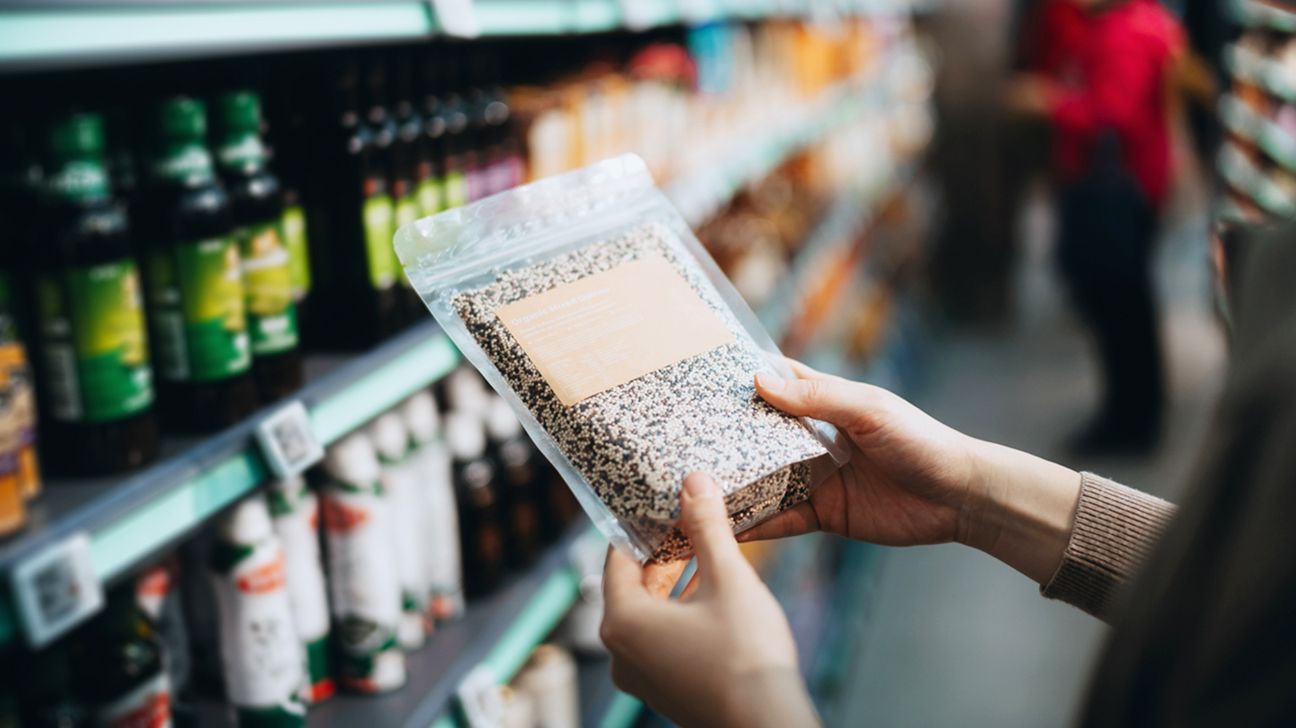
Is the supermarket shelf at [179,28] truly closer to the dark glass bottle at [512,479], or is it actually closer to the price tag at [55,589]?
the price tag at [55,589]

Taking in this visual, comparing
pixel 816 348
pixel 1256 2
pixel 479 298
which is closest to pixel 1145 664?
pixel 479 298

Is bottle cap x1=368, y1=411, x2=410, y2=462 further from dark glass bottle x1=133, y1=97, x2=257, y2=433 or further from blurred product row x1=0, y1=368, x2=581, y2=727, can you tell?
dark glass bottle x1=133, y1=97, x2=257, y2=433

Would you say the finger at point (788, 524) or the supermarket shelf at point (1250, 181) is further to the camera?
the supermarket shelf at point (1250, 181)

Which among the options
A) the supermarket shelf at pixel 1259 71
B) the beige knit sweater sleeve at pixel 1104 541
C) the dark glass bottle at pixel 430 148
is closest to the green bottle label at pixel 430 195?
the dark glass bottle at pixel 430 148

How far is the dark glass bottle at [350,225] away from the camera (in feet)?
4.09

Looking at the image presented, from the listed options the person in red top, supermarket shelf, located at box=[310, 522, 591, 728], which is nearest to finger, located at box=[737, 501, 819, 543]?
supermarket shelf, located at box=[310, 522, 591, 728]

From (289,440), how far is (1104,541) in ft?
2.69

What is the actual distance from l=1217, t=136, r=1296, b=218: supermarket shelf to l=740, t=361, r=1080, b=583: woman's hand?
5.01 meters

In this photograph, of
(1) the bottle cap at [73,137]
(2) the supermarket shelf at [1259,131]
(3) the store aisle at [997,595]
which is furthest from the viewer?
(2) the supermarket shelf at [1259,131]

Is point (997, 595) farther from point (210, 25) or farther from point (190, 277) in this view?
point (210, 25)

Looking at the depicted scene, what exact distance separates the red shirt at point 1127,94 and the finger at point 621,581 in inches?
154

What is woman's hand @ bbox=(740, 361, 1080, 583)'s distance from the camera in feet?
3.47

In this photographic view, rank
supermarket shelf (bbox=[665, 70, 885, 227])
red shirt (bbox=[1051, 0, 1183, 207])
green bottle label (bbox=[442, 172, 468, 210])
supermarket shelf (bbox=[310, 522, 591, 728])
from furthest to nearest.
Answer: red shirt (bbox=[1051, 0, 1183, 207]) → supermarket shelf (bbox=[665, 70, 885, 227]) → green bottle label (bbox=[442, 172, 468, 210]) → supermarket shelf (bbox=[310, 522, 591, 728])

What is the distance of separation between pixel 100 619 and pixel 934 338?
205 inches
